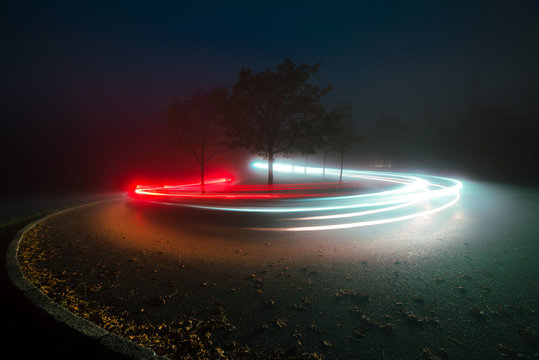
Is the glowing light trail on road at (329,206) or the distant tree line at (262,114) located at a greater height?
the distant tree line at (262,114)

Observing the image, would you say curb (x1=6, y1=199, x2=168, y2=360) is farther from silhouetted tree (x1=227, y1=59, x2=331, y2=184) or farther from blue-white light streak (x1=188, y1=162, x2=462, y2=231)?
silhouetted tree (x1=227, y1=59, x2=331, y2=184)

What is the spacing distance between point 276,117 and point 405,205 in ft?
32.5

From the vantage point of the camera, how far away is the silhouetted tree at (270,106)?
56.3 feet

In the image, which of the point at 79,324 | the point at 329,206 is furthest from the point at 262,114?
the point at 79,324

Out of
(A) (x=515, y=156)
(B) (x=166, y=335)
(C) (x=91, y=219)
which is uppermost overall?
(A) (x=515, y=156)

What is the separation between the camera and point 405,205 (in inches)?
476

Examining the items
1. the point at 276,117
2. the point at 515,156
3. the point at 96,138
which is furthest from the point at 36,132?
the point at 515,156

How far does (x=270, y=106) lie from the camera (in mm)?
17484

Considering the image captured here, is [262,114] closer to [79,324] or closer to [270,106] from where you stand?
[270,106]

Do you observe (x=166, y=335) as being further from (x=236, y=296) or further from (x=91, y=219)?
(x=91, y=219)

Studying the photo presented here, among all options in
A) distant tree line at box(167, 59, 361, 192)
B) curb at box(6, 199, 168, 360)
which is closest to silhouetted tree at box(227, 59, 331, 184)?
distant tree line at box(167, 59, 361, 192)

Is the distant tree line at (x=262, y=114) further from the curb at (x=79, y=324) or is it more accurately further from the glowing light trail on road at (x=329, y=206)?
the curb at (x=79, y=324)

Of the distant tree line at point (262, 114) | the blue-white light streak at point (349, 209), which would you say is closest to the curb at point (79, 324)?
the blue-white light streak at point (349, 209)

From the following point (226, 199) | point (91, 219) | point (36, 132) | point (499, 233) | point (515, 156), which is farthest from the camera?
point (36, 132)
